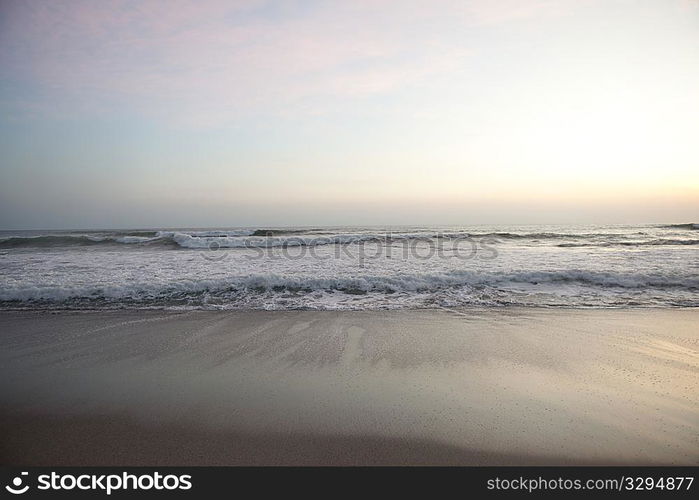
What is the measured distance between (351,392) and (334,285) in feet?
16.5

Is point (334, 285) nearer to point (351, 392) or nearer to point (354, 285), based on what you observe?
point (354, 285)

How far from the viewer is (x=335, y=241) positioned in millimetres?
22375

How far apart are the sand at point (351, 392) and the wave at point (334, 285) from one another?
179cm

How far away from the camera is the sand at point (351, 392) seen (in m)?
2.52

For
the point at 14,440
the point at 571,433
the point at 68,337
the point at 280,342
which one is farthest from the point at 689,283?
the point at 68,337

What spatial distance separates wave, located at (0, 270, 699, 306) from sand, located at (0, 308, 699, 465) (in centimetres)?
179

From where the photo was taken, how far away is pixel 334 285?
8.38 metres

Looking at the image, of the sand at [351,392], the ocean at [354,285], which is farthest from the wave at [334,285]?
the sand at [351,392]

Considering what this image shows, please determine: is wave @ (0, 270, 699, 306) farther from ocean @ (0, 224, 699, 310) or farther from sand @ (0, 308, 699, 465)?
sand @ (0, 308, 699, 465)

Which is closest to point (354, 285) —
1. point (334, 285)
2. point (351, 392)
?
point (334, 285)

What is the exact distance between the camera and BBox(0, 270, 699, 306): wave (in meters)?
7.37

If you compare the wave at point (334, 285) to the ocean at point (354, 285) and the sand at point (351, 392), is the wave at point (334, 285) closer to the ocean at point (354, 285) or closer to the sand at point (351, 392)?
the ocean at point (354, 285)
